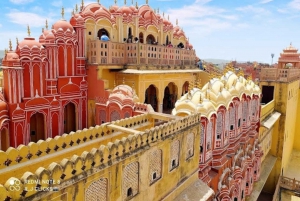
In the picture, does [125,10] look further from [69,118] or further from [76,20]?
[69,118]

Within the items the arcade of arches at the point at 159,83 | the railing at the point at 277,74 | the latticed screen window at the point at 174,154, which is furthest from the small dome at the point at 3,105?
the railing at the point at 277,74

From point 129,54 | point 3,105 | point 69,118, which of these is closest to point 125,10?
point 129,54

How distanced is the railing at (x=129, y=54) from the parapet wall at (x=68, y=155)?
276 inches

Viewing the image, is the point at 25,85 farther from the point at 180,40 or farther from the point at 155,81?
the point at 180,40

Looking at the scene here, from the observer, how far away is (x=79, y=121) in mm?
16344

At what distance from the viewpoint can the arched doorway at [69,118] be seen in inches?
639

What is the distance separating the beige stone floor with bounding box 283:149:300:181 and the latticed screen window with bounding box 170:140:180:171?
18.3 metres

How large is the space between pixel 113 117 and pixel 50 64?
179 inches

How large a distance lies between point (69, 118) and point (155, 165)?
9.51 metres

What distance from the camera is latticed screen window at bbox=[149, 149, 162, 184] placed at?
330 inches

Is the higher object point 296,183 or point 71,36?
point 71,36

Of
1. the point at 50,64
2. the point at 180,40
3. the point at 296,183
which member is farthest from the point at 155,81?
the point at 296,183

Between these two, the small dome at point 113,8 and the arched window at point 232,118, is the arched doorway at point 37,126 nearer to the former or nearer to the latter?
the arched window at point 232,118

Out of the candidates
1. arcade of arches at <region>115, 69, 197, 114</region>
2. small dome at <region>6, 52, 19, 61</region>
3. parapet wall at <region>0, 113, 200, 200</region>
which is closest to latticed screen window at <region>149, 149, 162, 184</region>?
parapet wall at <region>0, 113, 200, 200</region>
